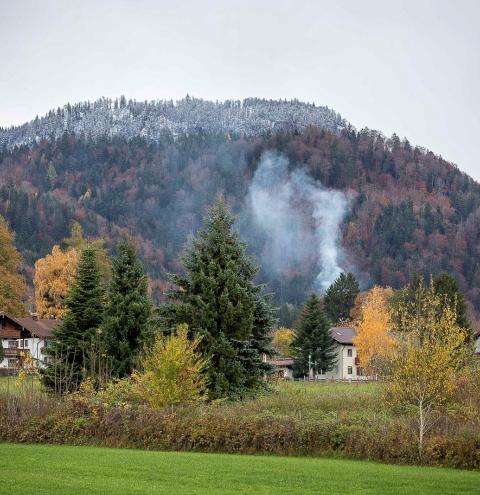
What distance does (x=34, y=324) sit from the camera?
7344 cm

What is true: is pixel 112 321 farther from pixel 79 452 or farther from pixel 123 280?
pixel 79 452

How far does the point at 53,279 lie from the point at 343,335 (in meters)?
32.9

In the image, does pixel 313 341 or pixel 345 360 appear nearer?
pixel 313 341

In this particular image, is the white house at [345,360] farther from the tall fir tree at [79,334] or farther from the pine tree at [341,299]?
the tall fir tree at [79,334]

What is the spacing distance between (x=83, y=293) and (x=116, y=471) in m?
22.8

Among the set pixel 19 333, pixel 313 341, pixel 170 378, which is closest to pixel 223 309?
pixel 170 378

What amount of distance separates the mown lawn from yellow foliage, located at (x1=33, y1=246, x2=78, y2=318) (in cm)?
5429

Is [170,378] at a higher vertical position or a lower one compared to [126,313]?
lower

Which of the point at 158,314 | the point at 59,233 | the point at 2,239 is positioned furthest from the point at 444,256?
the point at 158,314

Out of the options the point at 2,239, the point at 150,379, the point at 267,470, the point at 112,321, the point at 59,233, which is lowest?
the point at 267,470

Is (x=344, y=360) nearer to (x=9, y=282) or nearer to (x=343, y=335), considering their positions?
(x=343, y=335)

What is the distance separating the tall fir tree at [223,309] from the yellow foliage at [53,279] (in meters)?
38.8

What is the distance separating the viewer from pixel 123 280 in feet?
127

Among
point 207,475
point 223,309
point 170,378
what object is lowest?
point 207,475
